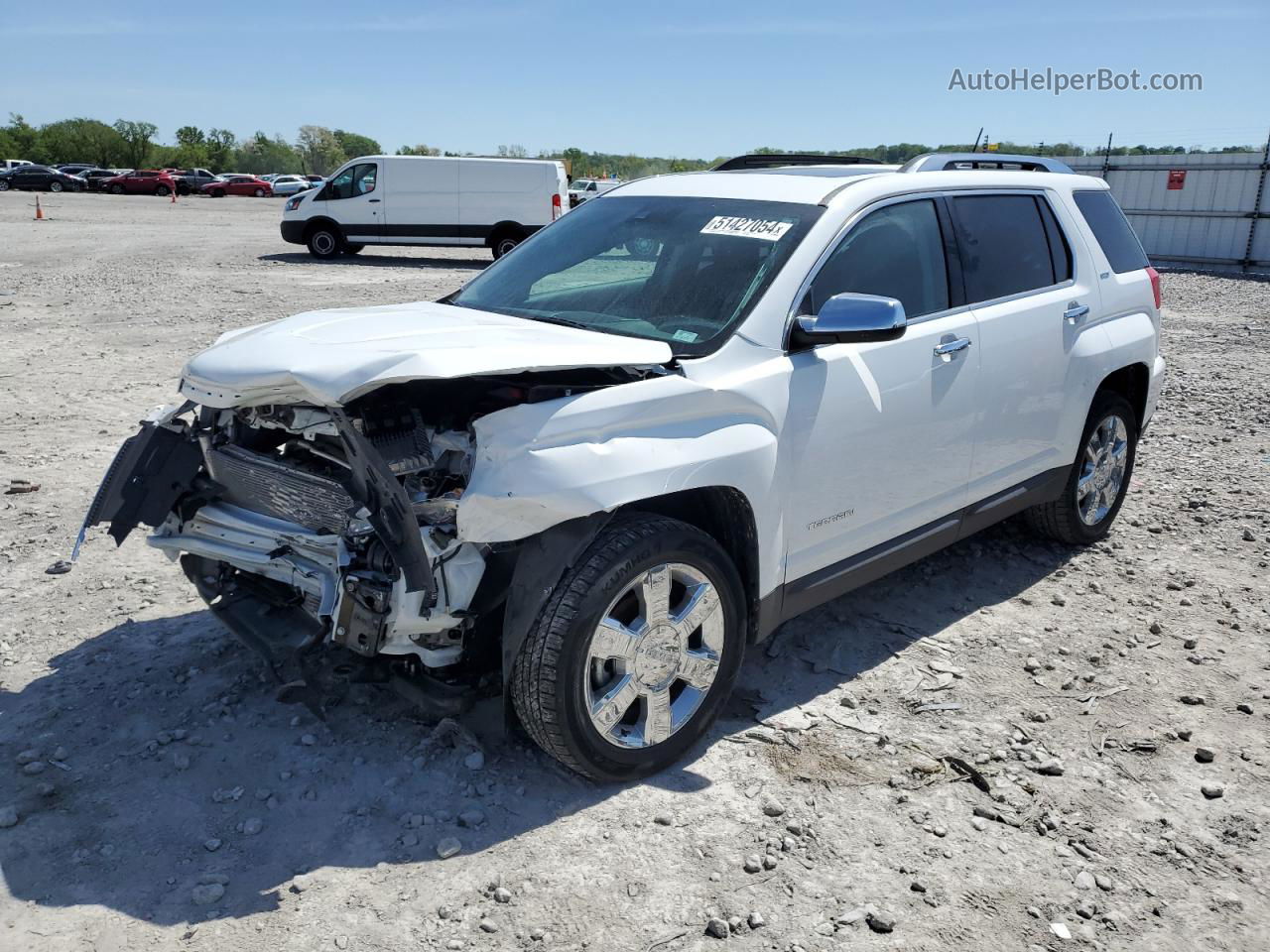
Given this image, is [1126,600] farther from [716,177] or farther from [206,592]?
[206,592]

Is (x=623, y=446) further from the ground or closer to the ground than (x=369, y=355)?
closer to the ground

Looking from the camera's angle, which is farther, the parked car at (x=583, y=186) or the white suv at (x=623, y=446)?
the parked car at (x=583, y=186)

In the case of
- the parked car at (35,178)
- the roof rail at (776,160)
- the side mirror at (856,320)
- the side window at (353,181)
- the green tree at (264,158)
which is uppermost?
the green tree at (264,158)

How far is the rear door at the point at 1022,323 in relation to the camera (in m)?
4.48

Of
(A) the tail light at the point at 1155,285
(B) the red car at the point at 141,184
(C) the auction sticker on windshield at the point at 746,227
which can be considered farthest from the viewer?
(B) the red car at the point at 141,184

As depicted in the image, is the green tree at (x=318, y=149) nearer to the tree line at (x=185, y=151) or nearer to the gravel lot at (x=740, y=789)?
the tree line at (x=185, y=151)

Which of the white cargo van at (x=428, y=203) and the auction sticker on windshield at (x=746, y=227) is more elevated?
the white cargo van at (x=428, y=203)

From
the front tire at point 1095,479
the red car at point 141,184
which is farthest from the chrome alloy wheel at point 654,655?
the red car at point 141,184

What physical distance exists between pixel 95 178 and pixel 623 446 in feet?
198

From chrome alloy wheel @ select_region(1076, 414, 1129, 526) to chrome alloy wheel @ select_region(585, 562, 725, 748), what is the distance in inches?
111

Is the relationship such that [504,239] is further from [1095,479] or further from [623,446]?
[623,446]

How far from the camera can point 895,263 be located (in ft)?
13.6

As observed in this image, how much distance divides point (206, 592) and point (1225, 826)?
3635mm

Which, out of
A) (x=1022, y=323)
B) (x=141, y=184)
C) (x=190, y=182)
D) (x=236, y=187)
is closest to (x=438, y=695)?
(x=1022, y=323)
